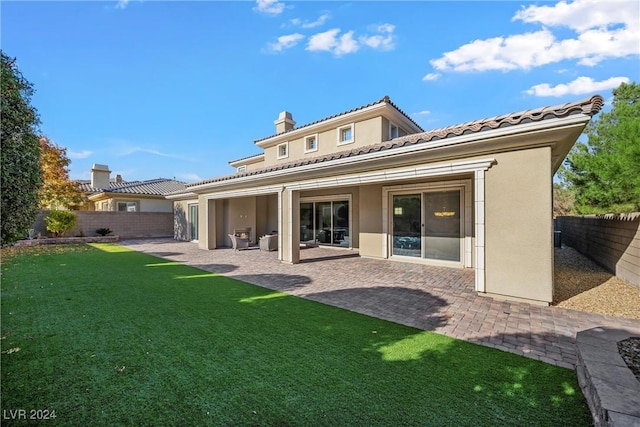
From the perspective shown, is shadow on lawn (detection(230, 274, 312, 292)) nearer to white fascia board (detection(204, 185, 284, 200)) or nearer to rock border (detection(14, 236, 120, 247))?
white fascia board (detection(204, 185, 284, 200))

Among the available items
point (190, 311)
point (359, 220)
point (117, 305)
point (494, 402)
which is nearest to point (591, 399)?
point (494, 402)

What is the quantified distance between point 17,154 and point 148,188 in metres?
27.0

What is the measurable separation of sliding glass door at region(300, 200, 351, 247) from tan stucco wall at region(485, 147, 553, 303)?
8614 millimetres

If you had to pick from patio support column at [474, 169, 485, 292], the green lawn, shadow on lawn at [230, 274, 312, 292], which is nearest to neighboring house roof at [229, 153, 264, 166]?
shadow on lawn at [230, 274, 312, 292]

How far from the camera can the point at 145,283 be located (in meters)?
7.98

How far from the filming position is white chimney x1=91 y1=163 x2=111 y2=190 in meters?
27.8

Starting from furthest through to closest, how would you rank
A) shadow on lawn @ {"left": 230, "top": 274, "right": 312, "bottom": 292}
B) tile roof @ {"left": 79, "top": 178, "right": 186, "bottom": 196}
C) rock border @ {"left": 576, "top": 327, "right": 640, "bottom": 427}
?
tile roof @ {"left": 79, "top": 178, "right": 186, "bottom": 196}, shadow on lawn @ {"left": 230, "top": 274, "right": 312, "bottom": 292}, rock border @ {"left": 576, "top": 327, "right": 640, "bottom": 427}

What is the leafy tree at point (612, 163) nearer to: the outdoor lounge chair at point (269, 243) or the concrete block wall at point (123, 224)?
the outdoor lounge chair at point (269, 243)

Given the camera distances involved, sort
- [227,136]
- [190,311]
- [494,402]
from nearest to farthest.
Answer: [494,402] → [190,311] → [227,136]

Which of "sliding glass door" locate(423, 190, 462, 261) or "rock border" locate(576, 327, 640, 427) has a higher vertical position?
"sliding glass door" locate(423, 190, 462, 261)

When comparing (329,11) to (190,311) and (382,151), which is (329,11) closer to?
(382,151)

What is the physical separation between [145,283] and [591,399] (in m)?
9.17

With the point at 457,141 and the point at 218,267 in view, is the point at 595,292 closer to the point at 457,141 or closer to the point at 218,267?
the point at 457,141

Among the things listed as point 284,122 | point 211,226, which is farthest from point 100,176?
point 284,122
